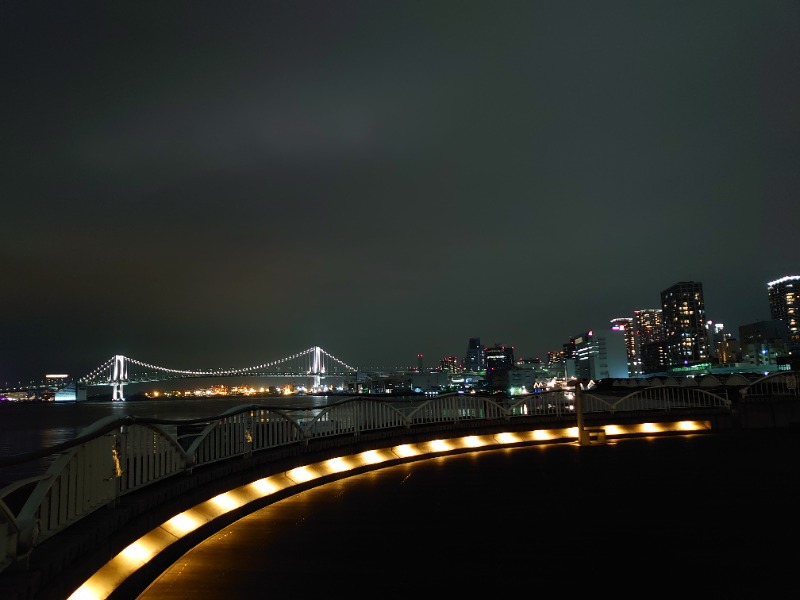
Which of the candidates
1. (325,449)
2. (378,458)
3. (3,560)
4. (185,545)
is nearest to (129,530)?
(185,545)

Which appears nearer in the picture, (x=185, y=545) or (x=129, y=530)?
(x=129, y=530)

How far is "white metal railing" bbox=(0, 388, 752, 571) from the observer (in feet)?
10.9

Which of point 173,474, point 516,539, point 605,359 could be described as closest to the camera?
point 516,539

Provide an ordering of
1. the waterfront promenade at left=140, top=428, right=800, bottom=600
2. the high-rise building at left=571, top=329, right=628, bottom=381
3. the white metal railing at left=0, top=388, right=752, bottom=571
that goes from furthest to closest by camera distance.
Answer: the high-rise building at left=571, top=329, right=628, bottom=381 < the waterfront promenade at left=140, top=428, right=800, bottom=600 < the white metal railing at left=0, top=388, right=752, bottom=571

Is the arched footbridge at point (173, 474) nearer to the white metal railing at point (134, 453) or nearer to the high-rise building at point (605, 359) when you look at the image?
the white metal railing at point (134, 453)

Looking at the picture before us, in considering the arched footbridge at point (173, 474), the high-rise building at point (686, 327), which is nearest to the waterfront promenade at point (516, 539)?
the arched footbridge at point (173, 474)

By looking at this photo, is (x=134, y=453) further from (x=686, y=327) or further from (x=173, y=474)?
(x=686, y=327)

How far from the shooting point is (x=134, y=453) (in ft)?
16.6

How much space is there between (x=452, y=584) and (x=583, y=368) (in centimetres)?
14739

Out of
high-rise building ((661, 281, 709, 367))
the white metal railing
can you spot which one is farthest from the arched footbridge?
high-rise building ((661, 281, 709, 367))

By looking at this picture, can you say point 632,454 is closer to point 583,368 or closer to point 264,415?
point 264,415

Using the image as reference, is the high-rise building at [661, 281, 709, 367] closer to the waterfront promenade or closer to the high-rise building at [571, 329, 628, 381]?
the high-rise building at [571, 329, 628, 381]

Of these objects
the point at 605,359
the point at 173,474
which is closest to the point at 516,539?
the point at 173,474

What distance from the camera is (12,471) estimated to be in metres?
13.7
